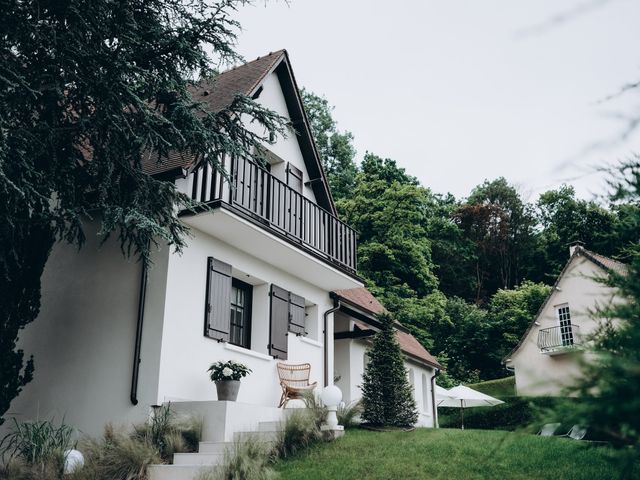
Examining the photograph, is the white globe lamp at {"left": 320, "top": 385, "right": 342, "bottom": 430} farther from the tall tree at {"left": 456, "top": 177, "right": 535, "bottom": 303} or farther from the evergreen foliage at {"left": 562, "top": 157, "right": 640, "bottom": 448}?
the tall tree at {"left": 456, "top": 177, "right": 535, "bottom": 303}

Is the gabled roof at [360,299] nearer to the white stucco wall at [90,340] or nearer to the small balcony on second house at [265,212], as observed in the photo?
the small balcony on second house at [265,212]

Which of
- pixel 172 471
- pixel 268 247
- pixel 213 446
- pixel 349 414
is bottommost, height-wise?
pixel 172 471

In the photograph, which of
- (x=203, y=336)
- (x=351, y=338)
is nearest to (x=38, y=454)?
(x=203, y=336)

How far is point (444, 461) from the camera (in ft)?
31.9

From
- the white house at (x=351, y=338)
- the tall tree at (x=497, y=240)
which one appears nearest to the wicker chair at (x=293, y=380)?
the white house at (x=351, y=338)

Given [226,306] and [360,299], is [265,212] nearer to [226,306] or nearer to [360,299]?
[226,306]

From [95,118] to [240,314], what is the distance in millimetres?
5435

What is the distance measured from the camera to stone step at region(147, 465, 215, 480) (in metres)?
9.34

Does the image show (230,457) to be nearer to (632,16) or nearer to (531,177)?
(531,177)

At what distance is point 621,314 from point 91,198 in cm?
1091

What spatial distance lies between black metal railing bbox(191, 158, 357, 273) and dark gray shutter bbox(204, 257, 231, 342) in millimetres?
1200

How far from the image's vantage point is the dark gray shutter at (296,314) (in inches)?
577

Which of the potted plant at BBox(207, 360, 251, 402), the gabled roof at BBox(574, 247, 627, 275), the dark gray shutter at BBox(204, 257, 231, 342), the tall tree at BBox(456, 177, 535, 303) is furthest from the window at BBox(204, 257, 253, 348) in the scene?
the tall tree at BBox(456, 177, 535, 303)

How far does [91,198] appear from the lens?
12.2 meters
